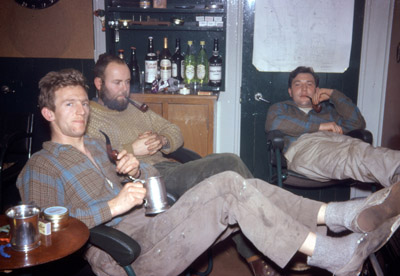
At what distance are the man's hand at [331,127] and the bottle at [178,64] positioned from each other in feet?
4.27

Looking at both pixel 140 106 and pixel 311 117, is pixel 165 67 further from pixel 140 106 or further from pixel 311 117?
pixel 311 117

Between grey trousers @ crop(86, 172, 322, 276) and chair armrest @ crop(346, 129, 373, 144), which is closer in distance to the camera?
grey trousers @ crop(86, 172, 322, 276)

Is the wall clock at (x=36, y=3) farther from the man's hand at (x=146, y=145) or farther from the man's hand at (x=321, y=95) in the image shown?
the man's hand at (x=321, y=95)

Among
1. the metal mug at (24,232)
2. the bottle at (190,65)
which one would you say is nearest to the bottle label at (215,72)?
the bottle at (190,65)

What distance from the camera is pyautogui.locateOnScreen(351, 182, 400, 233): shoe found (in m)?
1.53

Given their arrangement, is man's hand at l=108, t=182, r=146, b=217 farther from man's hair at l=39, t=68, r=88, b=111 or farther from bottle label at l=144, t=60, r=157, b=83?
bottle label at l=144, t=60, r=157, b=83

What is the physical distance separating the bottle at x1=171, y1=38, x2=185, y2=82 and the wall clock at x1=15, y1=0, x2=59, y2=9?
1225mm

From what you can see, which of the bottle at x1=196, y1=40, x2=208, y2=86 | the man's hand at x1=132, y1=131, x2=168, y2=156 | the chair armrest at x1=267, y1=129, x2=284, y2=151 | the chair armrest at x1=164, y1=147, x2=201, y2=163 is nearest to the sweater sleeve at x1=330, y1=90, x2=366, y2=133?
the chair armrest at x1=267, y1=129, x2=284, y2=151

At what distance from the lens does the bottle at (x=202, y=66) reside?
342 centimetres

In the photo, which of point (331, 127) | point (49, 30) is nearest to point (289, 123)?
point (331, 127)

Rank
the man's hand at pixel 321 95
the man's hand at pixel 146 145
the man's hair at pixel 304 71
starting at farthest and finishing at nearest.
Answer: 1. the man's hair at pixel 304 71
2. the man's hand at pixel 321 95
3. the man's hand at pixel 146 145

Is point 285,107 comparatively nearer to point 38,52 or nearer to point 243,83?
point 243,83

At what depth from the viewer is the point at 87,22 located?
142 inches

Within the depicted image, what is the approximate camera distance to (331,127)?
9.72 ft
